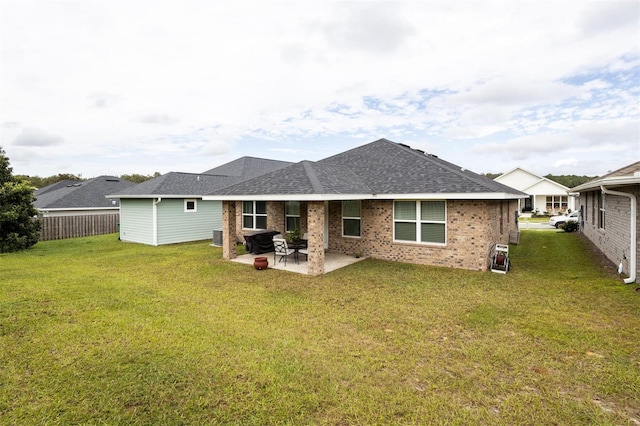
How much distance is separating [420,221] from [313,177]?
4.11 meters

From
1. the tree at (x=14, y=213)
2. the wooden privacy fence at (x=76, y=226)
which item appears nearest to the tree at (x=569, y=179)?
the wooden privacy fence at (x=76, y=226)

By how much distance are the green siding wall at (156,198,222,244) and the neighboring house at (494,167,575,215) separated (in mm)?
36256

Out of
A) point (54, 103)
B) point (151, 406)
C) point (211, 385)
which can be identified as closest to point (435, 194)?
point (211, 385)

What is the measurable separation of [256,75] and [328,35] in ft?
17.6

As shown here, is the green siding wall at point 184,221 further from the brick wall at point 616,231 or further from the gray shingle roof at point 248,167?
the brick wall at point 616,231

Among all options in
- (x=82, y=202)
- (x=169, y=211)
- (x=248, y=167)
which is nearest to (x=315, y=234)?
(x=169, y=211)

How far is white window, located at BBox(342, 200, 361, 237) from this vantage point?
12.4 m

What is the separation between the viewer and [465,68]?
1499 cm

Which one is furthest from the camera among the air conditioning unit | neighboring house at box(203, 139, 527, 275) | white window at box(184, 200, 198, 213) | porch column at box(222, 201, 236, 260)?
white window at box(184, 200, 198, 213)

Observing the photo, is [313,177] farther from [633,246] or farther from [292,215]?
[633,246]

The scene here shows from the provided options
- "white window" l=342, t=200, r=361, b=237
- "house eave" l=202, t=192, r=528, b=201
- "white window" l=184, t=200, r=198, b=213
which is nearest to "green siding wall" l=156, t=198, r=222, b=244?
"white window" l=184, t=200, r=198, b=213

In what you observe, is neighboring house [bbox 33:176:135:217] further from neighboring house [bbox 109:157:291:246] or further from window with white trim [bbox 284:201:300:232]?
window with white trim [bbox 284:201:300:232]

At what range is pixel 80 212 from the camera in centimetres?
2298

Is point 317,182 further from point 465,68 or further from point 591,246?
point 591,246
